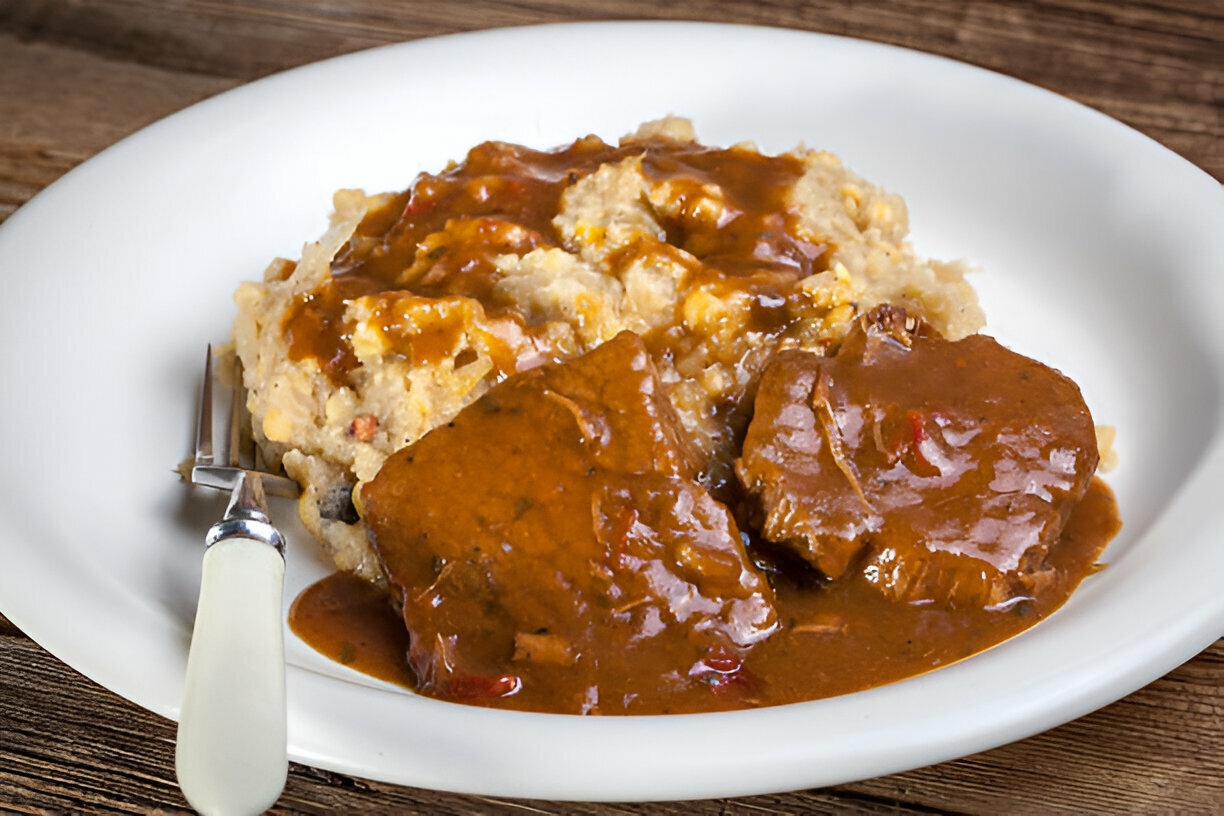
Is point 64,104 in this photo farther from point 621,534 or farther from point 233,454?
point 621,534

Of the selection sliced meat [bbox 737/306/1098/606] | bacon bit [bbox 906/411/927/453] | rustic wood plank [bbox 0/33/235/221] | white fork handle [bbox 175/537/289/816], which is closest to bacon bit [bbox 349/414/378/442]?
white fork handle [bbox 175/537/289/816]

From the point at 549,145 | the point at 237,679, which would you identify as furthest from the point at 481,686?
the point at 549,145

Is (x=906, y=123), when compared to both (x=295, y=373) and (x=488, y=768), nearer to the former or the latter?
(x=295, y=373)

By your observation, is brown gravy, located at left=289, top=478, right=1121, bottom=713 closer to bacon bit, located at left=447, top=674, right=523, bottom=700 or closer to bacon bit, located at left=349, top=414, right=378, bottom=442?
bacon bit, located at left=447, top=674, right=523, bottom=700

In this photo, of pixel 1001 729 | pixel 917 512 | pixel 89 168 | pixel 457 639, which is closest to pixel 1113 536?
pixel 917 512

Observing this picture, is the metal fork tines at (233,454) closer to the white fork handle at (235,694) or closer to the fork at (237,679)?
the fork at (237,679)

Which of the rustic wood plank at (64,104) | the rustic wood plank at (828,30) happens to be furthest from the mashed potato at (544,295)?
the rustic wood plank at (828,30)

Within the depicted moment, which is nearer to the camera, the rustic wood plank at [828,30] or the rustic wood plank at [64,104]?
the rustic wood plank at [64,104]
